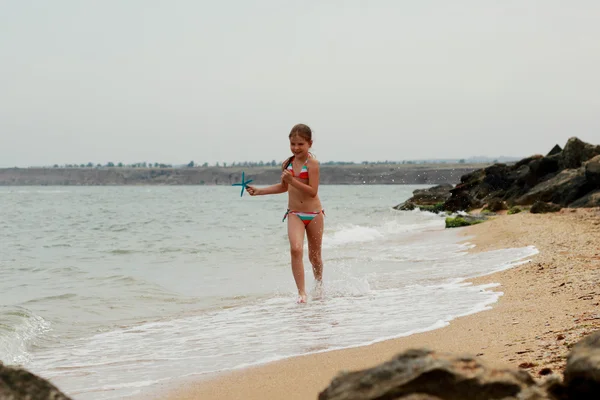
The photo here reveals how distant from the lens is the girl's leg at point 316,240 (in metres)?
8.31

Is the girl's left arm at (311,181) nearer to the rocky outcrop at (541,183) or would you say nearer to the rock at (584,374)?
the rock at (584,374)

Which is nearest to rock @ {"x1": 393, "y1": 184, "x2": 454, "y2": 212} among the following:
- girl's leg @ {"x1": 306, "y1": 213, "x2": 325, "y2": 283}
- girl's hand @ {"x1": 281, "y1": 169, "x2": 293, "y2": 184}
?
girl's leg @ {"x1": 306, "y1": 213, "x2": 325, "y2": 283}

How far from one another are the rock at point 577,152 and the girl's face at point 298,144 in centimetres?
2195

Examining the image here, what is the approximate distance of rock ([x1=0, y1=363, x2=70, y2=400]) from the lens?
7.30 ft

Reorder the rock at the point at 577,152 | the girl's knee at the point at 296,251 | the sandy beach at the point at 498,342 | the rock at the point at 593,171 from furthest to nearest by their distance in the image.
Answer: the rock at the point at 577,152, the rock at the point at 593,171, the girl's knee at the point at 296,251, the sandy beach at the point at 498,342

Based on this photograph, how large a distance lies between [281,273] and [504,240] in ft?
15.0

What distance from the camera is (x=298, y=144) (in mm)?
7805

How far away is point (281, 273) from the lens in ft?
39.6

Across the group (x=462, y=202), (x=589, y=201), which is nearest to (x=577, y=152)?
(x=462, y=202)

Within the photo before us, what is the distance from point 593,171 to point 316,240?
49.3ft

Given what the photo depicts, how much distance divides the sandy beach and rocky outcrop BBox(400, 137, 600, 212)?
45.7 ft

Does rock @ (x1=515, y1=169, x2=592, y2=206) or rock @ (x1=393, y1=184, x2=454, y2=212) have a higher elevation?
rock @ (x1=515, y1=169, x2=592, y2=206)

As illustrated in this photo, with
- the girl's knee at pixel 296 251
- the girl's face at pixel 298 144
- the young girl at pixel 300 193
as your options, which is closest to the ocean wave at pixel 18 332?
the young girl at pixel 300 193

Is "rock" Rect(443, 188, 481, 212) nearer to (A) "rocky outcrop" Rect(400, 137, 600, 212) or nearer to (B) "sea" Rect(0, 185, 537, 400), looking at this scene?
(A) "rocky outcrop" Rect(400, 137, 600, 212)
